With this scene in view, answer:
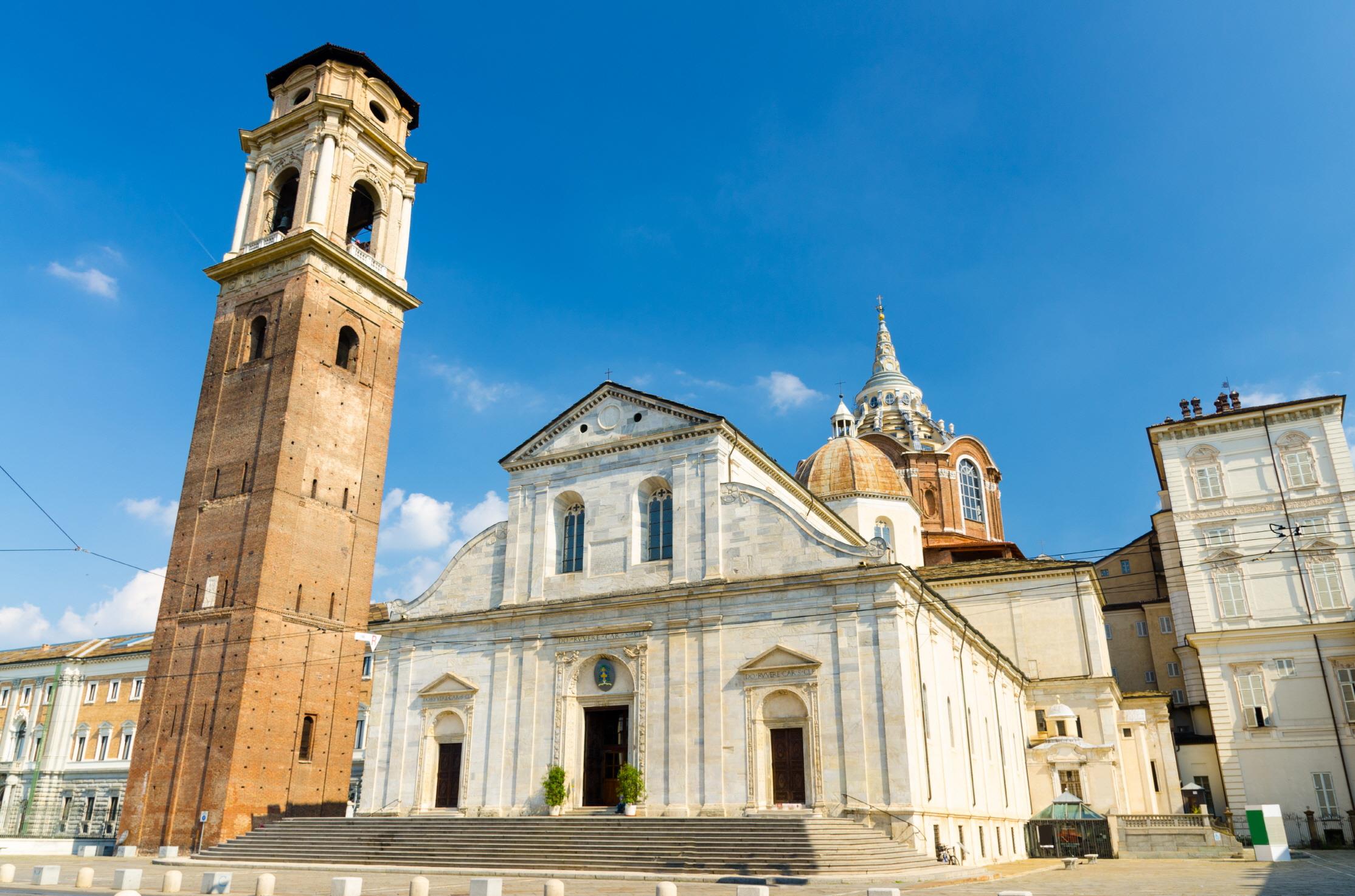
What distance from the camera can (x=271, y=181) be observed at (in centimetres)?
4300

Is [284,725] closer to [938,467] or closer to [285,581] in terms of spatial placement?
[285,581]

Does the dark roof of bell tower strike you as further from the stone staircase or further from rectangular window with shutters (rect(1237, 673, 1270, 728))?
rectangular window with shutters (rect(1237, 673, 1270, 728))

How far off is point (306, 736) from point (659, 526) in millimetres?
16663

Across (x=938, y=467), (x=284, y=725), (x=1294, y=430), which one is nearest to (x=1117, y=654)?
(x=938, y=467)

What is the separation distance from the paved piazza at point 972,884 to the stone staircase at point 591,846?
142 cm

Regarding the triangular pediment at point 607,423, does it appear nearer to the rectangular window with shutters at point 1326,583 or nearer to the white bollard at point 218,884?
the white bollard at point 218,884

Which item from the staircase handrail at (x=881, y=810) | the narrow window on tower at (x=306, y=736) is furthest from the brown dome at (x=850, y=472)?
the narrow window on tower at (x=306, y=736)

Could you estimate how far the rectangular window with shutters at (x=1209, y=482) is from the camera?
135 ft

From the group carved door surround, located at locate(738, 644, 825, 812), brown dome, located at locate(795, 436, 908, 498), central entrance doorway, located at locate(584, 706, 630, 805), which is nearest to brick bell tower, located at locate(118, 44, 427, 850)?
central entrance doorway, located at locate(584, 706, 630, 805)

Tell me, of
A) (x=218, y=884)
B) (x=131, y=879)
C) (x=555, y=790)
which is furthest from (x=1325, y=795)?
(x=131, y=879)

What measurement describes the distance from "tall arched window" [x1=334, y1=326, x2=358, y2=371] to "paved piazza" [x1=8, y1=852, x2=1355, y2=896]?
67.3 feet

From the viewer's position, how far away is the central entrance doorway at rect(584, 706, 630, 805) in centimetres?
2823

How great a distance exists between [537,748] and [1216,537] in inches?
1175

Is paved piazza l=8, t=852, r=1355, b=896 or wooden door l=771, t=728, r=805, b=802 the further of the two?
wooden door l=771, t=728, r=805, b=802
